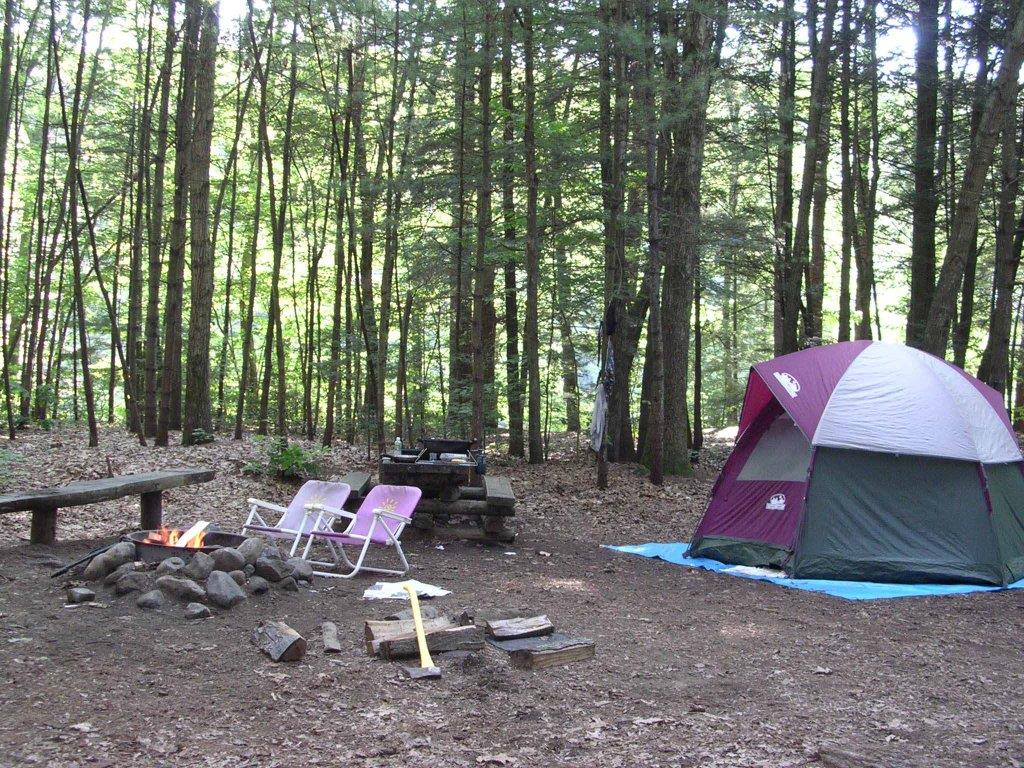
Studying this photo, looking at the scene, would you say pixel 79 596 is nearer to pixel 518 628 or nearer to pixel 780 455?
pixel 518 628

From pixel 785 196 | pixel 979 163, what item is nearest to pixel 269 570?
pixel 979 163

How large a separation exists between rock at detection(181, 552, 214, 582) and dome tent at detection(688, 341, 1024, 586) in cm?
507

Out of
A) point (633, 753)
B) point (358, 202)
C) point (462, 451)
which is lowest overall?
point (633, 753)

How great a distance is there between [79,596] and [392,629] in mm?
2018

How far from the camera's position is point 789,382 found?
26.3 feet

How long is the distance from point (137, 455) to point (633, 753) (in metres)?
9.29

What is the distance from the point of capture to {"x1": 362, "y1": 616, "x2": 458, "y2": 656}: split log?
4453mm

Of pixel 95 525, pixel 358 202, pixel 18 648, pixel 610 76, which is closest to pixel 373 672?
pixel 18 648

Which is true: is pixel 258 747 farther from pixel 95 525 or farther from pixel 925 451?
pixel 925 451

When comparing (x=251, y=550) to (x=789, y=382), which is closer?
(x=251, y=550)

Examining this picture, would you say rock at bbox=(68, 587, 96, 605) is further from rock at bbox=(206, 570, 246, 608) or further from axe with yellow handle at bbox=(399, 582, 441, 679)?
axe with yellow handle at bbox=(399, 582, 441, 679)

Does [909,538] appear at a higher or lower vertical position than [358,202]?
lower

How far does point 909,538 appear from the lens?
7434mm

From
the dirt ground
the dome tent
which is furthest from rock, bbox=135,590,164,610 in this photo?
the dome tent
